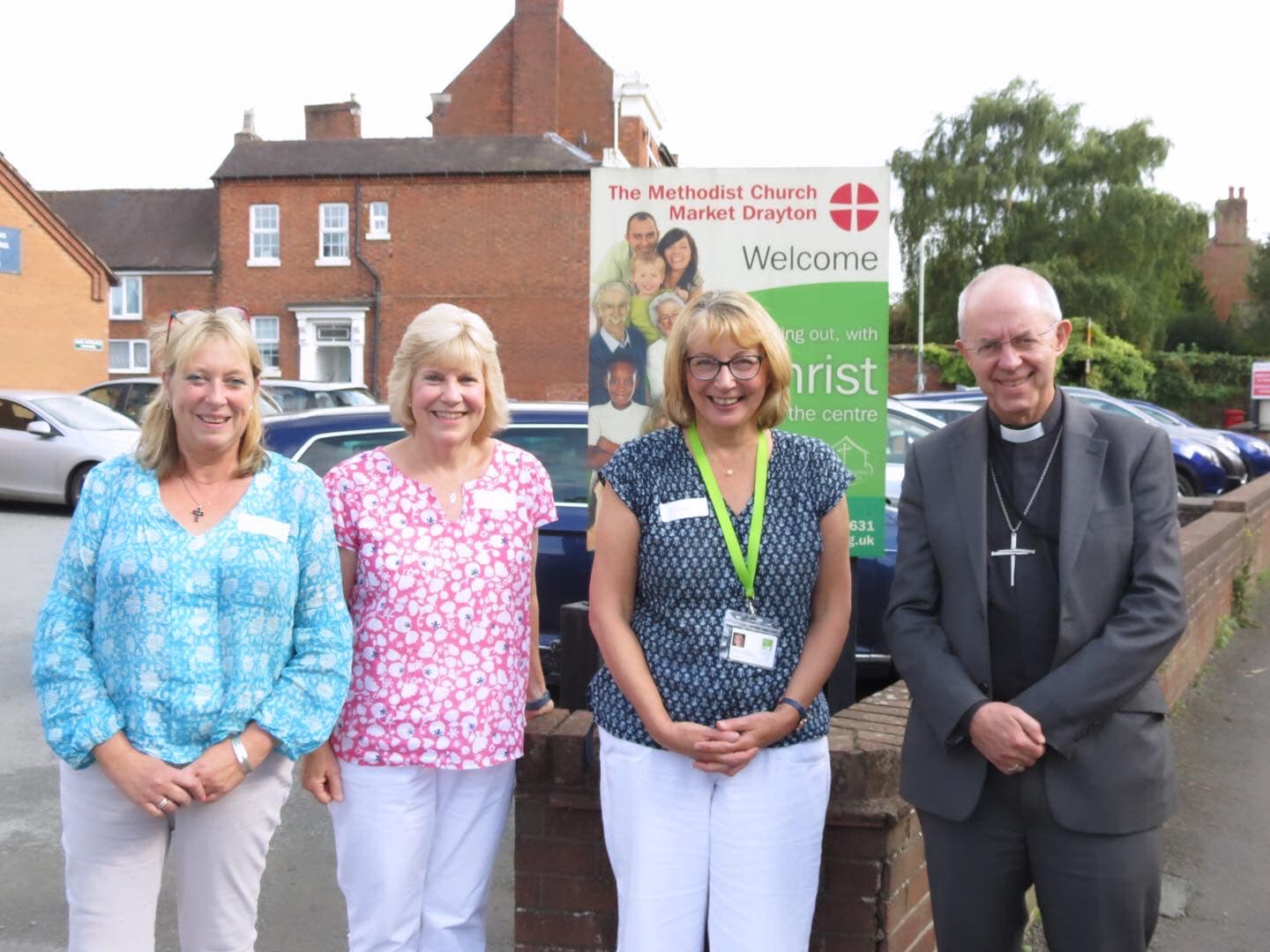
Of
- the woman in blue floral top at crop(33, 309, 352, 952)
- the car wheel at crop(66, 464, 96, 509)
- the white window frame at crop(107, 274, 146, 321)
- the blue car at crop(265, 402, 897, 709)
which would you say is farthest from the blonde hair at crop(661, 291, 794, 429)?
the white window frame at crop(107, 274, 146, 321)

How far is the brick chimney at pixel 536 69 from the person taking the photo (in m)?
42.3

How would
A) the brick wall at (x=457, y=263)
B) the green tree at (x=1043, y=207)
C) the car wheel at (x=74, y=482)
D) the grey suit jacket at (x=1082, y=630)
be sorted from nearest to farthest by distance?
the grey suit jacket at (x=1082, y=630), the car wheel at (x=74, y=482), the brick wall at (x=457, y=263), the green tree at (x=1043, y=207)

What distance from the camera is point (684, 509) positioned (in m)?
2.82

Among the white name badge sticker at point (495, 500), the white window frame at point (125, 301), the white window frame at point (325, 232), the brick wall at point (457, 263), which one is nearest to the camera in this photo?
the white name badge sticker at point (495, 500)

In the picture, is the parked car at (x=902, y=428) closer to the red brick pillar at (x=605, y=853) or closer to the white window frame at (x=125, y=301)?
the red brick pillar at (x=605, y=853)

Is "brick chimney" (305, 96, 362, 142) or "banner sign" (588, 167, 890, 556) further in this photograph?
"brick chimney" (305, 96, 362, 142)

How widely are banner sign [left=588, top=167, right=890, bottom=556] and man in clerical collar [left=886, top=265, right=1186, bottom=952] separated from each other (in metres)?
1.32

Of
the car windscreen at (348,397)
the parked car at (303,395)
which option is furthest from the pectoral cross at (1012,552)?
the car windscreen at (348,397)

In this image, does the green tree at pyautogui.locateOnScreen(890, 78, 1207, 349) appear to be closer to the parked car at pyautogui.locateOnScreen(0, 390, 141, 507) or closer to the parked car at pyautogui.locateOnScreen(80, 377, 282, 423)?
the parked car at pyautogui.locateOnScreen(80, 377, 282, 423)

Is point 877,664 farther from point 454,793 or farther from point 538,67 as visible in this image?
point 538,67

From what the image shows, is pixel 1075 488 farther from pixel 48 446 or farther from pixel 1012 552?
pixel 48 446

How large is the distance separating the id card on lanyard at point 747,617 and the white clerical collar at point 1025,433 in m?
0.60

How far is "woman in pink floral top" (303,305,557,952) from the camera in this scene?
302 cm

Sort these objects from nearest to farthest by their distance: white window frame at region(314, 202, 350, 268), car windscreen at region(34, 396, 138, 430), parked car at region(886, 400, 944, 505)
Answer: parked car at region(886, 400, 944, 505) → car windscreen at region(34, 396, 138, 430) → white window frame at region(314, 202, 350, 268)
